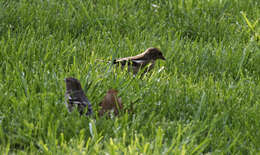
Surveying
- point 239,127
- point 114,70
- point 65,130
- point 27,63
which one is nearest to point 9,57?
point 27,63

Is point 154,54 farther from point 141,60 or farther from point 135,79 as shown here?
point 135,79

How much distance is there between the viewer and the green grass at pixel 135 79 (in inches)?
138

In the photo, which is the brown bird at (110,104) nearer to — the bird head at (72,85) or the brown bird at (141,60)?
the bird head at (72,85)

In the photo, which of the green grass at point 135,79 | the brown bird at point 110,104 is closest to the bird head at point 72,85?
the green grass at point 135,79

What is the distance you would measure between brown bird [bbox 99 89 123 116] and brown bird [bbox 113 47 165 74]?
104 cm

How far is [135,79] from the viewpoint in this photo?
444cm

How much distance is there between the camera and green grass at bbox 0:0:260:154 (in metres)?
3.50

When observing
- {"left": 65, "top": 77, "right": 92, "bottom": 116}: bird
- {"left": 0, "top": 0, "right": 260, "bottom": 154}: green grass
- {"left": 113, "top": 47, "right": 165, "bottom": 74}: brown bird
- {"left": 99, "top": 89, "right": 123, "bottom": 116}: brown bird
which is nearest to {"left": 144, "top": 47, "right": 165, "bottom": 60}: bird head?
{"left": 113, "top": 47, "right": 165, "bottom": 74}: brown bird

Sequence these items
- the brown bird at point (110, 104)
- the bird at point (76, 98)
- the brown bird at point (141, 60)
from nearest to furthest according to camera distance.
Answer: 1. the bird at point (76, 98)
2. the brown bird at point (110, 104)
3. the brown bird at point (141, 60)

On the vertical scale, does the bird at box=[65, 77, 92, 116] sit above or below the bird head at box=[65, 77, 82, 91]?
below

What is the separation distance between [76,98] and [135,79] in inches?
34.5

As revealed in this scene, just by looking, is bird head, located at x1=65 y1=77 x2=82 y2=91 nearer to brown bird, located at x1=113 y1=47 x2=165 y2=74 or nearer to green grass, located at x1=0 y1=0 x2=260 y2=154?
green grass, located at x1=0 y1=0 x2=260 y2=154

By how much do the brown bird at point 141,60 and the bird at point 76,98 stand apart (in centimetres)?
121

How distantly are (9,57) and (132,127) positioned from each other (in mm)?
1897
